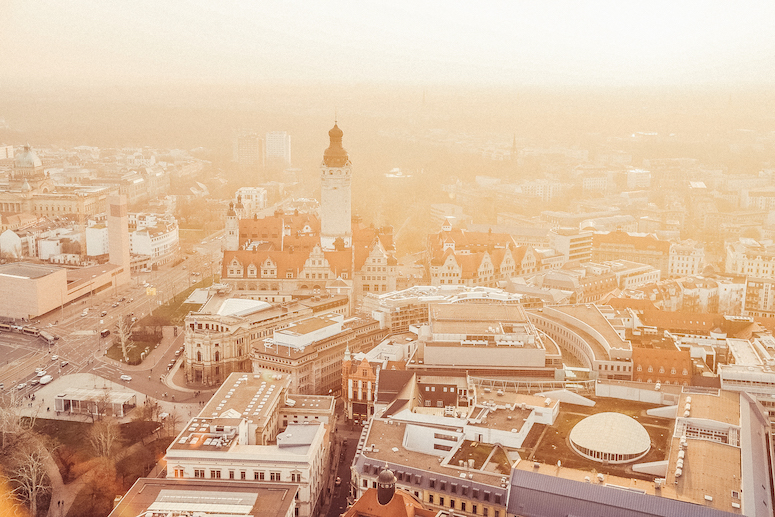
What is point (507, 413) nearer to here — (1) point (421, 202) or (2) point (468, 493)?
(2) point (468, 493)

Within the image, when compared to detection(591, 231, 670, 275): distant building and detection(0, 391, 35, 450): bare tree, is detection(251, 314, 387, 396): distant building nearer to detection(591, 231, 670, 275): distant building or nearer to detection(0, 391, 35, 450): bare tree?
detection(0, 391, 35, 450): bare tree

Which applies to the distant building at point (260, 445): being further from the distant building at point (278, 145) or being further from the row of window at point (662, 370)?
the distant building at point (278, 145)

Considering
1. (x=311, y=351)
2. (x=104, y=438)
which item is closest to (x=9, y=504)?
(x=104, y=438)

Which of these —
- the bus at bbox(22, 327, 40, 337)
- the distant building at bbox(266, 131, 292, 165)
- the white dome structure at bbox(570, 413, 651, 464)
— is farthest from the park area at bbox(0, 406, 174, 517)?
the distant building at bbox(266, 131, 292, 165)

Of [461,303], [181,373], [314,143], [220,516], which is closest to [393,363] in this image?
[461,303]

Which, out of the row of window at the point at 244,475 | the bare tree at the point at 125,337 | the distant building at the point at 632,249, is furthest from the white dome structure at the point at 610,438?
the distant building at the point at 632,249
